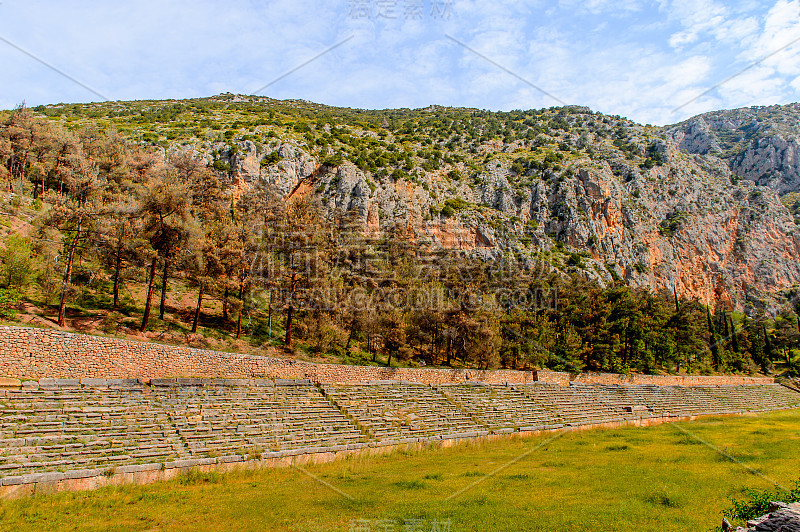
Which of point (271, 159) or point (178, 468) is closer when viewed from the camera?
point (178, 468)

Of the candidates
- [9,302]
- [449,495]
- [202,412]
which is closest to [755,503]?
[449,495]

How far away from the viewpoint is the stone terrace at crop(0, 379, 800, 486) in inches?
524

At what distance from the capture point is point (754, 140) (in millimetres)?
146250

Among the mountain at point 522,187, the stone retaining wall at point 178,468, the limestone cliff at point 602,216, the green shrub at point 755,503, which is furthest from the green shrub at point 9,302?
the limestone cliff at point 602,216

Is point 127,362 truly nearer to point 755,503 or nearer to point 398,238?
point 755,503

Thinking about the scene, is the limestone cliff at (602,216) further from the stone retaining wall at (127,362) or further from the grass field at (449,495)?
the grass field at (449,495)

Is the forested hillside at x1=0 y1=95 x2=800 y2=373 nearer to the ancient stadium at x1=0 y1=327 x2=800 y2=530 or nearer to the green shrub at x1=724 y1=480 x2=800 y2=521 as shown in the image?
the ancient stadium at x1=0 y1=327 x2=800 y2=530

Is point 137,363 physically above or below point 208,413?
above

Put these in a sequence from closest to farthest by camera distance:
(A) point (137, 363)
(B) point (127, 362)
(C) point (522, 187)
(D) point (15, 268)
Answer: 1. (B) point (127, 362)
2. (A) point (137, 363)
3. (D) point (15, 268)
4. (C) point (522, 187)

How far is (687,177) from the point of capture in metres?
115

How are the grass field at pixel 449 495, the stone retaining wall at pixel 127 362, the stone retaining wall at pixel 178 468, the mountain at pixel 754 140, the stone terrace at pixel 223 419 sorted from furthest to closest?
the mountain at pixel 754 140 → the stone retaining wall at pixel 127 362 → the stone terrace at pixel 223 419 → the stone retaining wall at pixel 178 468 → the grass field at pixel 449 495

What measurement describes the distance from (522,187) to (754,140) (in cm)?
10423

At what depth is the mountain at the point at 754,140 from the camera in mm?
140375

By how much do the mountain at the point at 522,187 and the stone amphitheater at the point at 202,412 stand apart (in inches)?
1901
